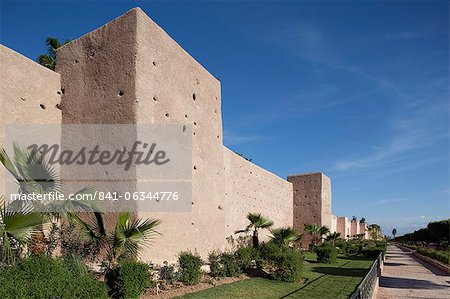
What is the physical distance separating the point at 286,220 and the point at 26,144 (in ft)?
70.5

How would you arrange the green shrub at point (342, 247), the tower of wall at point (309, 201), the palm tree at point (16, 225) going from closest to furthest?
the palm tree at point (16, 225)
the green shrub at point (342, 247)
the tower of wall at point (309, 201)

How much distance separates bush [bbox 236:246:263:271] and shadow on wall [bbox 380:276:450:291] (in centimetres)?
411

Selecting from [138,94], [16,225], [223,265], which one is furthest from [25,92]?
[223,265]

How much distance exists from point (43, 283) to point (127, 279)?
199 cm

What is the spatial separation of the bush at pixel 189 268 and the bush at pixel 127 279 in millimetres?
1749

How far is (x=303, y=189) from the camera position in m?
28.9

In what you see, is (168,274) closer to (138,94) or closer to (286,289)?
(286,289)

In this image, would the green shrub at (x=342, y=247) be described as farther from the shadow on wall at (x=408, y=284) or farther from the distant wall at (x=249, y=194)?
the shadow on wall at (x=408, y=284)

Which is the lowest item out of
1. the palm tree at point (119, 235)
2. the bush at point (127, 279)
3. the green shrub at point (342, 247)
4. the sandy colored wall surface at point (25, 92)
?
the green shrub at point (342, 247)

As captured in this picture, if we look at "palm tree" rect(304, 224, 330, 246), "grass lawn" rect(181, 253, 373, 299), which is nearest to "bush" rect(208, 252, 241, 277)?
"grass lawn" rect(181, 253, 373, 299)

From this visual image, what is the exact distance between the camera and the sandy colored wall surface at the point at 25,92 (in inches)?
298

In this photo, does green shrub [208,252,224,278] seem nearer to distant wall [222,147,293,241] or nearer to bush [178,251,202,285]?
bush [178,251,202,285]

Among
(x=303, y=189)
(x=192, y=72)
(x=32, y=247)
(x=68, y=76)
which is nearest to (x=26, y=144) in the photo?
(x=68, y=76)
